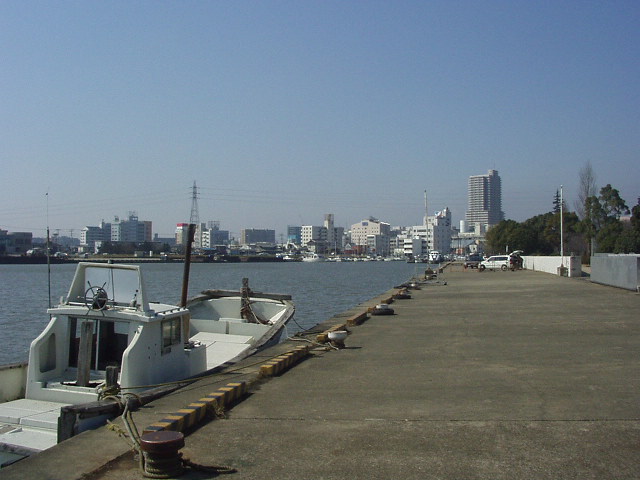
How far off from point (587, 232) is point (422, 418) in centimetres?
6674

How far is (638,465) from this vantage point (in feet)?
21.8

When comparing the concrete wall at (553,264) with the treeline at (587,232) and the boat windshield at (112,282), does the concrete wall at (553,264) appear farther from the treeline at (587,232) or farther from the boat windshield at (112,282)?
the boat windshield at (112,282)

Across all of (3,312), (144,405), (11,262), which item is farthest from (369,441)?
(11,262)

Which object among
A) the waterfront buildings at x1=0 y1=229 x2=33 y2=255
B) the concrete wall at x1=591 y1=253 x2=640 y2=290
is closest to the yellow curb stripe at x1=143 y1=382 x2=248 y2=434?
the concrete wall at x1=591 y1=253 x2=640 y2=290

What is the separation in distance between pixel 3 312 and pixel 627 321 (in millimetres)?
35271

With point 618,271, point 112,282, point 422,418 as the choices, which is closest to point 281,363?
point 112,282

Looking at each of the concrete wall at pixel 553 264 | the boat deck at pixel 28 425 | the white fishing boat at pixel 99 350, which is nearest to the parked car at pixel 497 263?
the concrete wall at pixel 553 264

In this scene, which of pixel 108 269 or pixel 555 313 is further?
pixel 555 313

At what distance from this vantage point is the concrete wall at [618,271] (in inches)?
1277

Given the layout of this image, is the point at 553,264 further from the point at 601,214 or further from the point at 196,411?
the point at 196,411

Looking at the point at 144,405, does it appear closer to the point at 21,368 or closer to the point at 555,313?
the point at 21,368

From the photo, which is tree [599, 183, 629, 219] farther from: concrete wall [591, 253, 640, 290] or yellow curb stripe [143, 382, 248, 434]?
yellow curb stripe [143, 382, 248, 434]

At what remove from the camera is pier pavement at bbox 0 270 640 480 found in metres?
6.76

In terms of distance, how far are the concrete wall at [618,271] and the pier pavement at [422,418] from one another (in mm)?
17810
